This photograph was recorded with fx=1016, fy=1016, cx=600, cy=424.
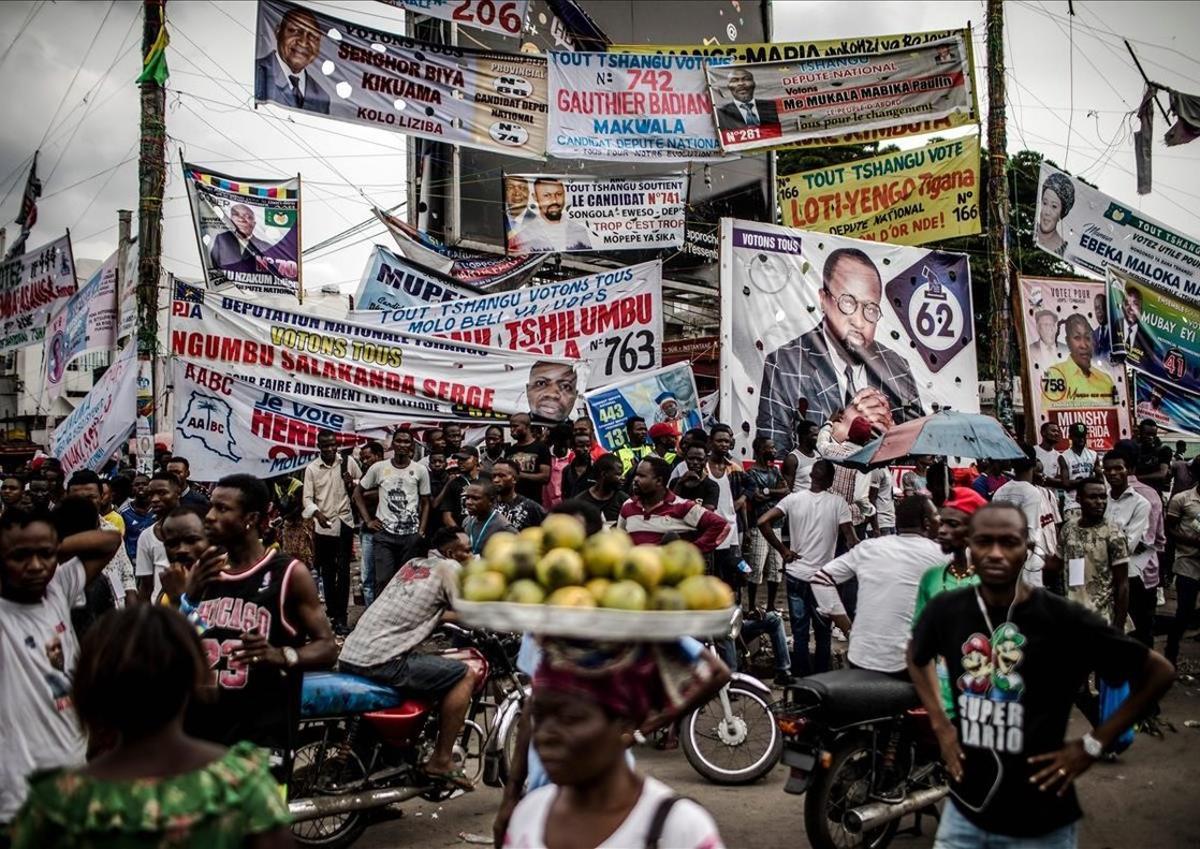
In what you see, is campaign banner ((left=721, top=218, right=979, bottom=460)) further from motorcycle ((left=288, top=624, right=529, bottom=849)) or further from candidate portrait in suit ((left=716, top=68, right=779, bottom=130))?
motorcycle ((left=288, top=624, right=529, bottom=849))

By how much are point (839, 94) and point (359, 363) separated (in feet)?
25.4

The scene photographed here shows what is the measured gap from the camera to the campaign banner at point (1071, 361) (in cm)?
1349

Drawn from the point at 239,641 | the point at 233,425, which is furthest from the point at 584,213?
the point at 239,641

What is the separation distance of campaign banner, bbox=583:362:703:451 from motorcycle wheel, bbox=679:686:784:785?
4.73 metres

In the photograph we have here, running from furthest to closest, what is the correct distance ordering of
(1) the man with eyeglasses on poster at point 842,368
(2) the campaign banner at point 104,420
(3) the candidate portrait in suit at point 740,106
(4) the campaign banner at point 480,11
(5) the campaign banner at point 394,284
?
(5) the campaign banner at point 394,284, (3) the candidate portrait in suit at point 740,106, (1) the man with eyeglasses on poster at point 842,368, (4) the campaign banner at point 480,11, (2) the campaign banner at point 104,420

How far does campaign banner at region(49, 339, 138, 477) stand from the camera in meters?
8.73

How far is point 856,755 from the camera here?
495cm

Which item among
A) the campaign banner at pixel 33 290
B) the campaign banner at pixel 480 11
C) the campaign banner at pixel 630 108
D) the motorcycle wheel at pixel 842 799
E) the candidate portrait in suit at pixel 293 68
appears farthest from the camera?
the campaign banner at pixel 630 108

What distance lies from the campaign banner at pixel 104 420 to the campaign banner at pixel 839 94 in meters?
7.96

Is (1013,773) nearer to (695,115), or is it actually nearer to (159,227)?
(159,227)

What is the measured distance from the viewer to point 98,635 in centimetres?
197

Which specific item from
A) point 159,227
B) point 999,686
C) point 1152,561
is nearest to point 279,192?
point 159,227

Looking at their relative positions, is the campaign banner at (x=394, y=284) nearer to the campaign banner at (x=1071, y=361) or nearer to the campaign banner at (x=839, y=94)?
the campaign banner at (x=839, y=94)

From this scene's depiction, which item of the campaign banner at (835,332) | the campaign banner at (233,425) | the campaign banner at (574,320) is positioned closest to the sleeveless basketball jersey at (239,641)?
the campaign banner at (233,425)
